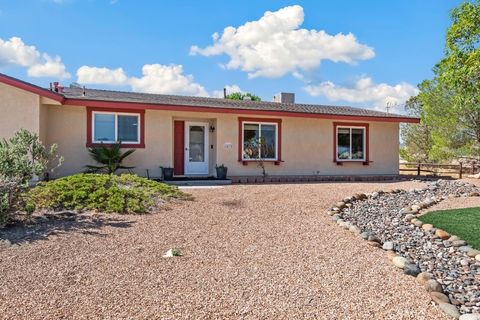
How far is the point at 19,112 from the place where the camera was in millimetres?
10656

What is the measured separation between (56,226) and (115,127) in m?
6.62

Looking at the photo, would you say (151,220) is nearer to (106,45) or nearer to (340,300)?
(340,300)

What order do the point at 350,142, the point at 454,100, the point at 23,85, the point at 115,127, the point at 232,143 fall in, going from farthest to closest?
the point at 350,142 → the point at 232,143 → the point at 115,127 → the point at 454,100 → the point at 23,85

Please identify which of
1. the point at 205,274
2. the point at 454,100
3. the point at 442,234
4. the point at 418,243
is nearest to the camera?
the point at 205,274

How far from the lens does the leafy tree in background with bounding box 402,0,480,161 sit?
9.58 meters

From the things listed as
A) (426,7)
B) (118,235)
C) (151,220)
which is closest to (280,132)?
(426,7)

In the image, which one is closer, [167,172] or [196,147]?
[167,172]

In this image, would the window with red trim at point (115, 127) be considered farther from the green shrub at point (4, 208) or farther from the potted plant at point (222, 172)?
the green shrub at point (4, 208)

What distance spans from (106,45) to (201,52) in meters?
5.92

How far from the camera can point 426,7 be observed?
11.7 meters

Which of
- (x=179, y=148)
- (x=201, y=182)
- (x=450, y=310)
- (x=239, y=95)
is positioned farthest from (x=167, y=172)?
(x=239, y=95)

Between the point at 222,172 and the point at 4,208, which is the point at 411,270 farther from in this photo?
the point at 222,172

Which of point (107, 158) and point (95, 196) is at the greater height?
point (107, 158)

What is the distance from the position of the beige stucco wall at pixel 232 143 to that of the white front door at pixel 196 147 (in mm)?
227
